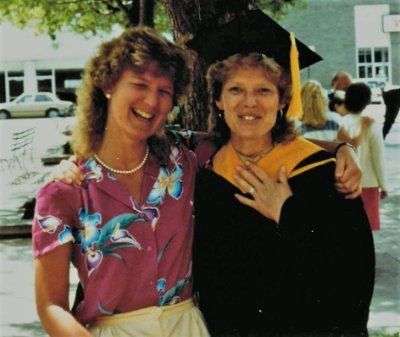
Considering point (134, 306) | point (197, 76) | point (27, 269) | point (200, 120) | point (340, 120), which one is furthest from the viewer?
point (27, 269)

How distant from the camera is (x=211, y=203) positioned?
2590 millimetres

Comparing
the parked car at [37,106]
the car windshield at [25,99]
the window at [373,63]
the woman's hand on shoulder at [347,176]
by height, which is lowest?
the woman's hand on shoulder at [347,176]

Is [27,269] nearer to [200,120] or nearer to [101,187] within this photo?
[200,120]

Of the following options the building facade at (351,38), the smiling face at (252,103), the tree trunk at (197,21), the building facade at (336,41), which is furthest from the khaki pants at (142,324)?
the building facade at (351,38)

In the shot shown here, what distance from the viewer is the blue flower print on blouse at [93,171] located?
241 cm

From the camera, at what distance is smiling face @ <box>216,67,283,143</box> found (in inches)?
102

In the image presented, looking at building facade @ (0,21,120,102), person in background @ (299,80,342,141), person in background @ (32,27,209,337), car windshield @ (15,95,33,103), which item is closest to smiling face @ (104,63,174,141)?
person in background @ (32,27,209,337)

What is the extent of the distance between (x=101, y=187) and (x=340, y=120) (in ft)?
14.8

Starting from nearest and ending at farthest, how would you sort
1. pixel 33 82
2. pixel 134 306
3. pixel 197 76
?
pixel 134 306
pixel 197 76
pixel 33 82

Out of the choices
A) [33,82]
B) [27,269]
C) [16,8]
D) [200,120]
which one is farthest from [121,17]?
[33,82]

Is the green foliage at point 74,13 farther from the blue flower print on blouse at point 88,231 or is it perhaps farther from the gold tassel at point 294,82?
the blue flower print on blouse at point 88,231

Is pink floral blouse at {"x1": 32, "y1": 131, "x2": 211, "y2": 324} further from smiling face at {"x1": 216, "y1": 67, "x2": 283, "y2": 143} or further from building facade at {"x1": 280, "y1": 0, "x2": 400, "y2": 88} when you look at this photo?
building facade at {"x1": 280, "y1": 0, "x2": 400, "y2": 88}

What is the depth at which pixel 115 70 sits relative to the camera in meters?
2.49

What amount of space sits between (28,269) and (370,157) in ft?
12.0
